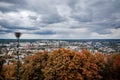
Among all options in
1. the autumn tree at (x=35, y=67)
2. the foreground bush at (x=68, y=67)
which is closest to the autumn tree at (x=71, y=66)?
the foreground bush at (x=68, y=67)

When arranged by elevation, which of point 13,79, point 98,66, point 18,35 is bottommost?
point 13,79

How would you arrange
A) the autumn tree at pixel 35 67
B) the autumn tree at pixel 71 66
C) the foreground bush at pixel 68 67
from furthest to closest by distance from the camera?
1. the autumn tree at pixel 35 67
2. the foreground bush at pixel 68 67
3. the autumn tree at pixel 71 66

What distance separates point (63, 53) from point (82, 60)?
3830 millimetres

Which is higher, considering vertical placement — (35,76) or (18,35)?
(18,35)

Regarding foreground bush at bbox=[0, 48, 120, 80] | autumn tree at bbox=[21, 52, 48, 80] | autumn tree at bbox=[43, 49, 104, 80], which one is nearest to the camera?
autumn tree at bbox=[43, 49, 104, 80]

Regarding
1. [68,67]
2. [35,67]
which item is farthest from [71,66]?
[35,67]

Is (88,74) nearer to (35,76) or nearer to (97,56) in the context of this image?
(97,56)

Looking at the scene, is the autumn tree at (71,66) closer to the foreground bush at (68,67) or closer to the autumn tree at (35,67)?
the foreground bush at (68,67)

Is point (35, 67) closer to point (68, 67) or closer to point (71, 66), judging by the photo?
point (68, 67)

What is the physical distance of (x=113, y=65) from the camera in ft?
154

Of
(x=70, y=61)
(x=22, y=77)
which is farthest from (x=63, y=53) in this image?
(x=22, y=77)

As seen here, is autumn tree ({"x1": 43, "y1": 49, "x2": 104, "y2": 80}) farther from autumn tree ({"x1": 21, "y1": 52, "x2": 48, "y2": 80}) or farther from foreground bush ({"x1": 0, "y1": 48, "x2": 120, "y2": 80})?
autumn tree ({"x1": 21, "y1": 52, "x2": 48, "y2": 80})

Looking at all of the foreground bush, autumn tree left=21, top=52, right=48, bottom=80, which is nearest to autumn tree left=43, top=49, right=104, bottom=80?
the foreground bush

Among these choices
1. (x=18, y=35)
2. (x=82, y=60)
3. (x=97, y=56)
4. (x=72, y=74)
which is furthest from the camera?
(x=97, y=56)
